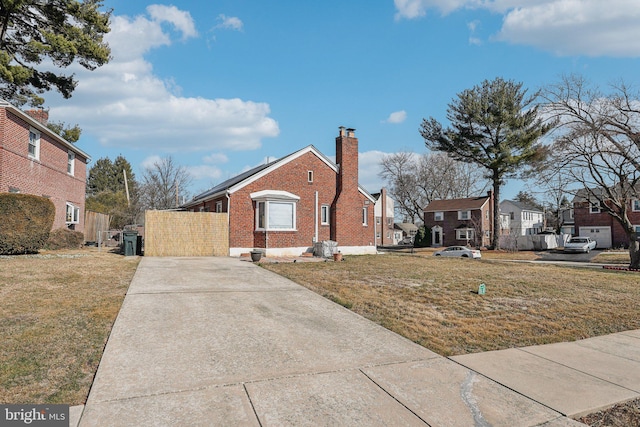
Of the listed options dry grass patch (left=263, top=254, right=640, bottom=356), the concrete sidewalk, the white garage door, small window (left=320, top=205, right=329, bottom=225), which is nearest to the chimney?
small window (left=320, top=205, right=329, bottom=225)

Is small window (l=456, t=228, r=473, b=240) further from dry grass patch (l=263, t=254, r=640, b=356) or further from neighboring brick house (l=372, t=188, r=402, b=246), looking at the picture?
dry grass patch (l=263, t=254, r=640, b=356)

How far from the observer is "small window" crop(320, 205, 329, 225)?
22.4m

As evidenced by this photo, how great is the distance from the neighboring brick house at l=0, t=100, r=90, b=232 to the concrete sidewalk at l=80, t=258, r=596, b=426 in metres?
14.3

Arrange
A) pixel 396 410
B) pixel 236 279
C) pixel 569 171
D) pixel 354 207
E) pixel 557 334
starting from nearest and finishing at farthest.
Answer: pixel 396 410, pixel 557 334, pixel 236 279, pixel 569 171, pixel 354 207

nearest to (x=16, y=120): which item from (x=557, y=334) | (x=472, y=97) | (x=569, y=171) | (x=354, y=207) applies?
(x=354, y=207)

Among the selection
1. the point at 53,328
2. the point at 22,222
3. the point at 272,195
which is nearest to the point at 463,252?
the point at 272,195

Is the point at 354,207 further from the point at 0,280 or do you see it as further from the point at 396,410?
the point at 396,410

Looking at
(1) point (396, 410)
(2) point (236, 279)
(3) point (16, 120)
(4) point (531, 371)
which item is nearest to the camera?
(1) point (396, 410)

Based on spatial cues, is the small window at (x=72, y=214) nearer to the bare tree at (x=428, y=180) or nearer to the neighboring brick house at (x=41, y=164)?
the neighboring brick house at (x=41, y=164)

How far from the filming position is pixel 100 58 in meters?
19.0

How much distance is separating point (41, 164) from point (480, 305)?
21.3 metres

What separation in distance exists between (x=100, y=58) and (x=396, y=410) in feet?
70.8

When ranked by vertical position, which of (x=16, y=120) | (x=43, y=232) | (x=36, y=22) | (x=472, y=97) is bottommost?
(x=43, y=232)

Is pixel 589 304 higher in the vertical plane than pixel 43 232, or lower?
lower
